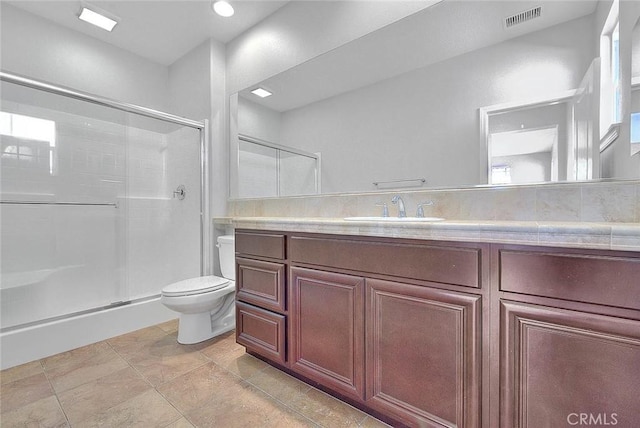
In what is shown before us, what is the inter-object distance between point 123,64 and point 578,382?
391cm

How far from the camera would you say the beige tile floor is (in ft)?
4.18

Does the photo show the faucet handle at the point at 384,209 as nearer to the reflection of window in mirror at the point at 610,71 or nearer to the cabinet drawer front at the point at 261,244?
the cabinet drawer front at the point at 261,244

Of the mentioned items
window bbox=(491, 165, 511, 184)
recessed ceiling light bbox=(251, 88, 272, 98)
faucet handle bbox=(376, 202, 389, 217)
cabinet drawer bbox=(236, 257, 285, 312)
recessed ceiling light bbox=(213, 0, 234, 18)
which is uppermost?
recessed ceiling light bbox=(213, 0, 234, 18)

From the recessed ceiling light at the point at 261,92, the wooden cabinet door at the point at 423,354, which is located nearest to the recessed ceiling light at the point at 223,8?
the recessed ceiling light at the point at 261,92

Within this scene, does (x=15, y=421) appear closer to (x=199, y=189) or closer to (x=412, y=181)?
(x=199, y=189)

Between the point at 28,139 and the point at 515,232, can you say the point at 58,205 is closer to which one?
the point at 28,139

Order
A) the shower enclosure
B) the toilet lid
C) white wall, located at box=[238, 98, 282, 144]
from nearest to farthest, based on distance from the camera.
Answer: the toilet lid
the shower enclosure
white wall, located at box=[238, 98, 282, 144]

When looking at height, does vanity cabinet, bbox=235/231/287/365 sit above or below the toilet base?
above

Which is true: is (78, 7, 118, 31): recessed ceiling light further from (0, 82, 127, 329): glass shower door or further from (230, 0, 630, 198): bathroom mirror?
(230, 0, 630, 198): bathroom mirror

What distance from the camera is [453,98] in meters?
1.49

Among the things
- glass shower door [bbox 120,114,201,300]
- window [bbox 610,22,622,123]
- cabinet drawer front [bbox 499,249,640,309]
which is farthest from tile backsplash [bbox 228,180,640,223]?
glass shower door [bbox 120,114,201,300]

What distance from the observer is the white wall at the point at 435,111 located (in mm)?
1227

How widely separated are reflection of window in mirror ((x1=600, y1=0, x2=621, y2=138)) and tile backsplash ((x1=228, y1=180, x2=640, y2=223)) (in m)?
0.25

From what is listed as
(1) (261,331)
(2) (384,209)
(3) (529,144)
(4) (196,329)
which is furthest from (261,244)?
(3) (529,144)
